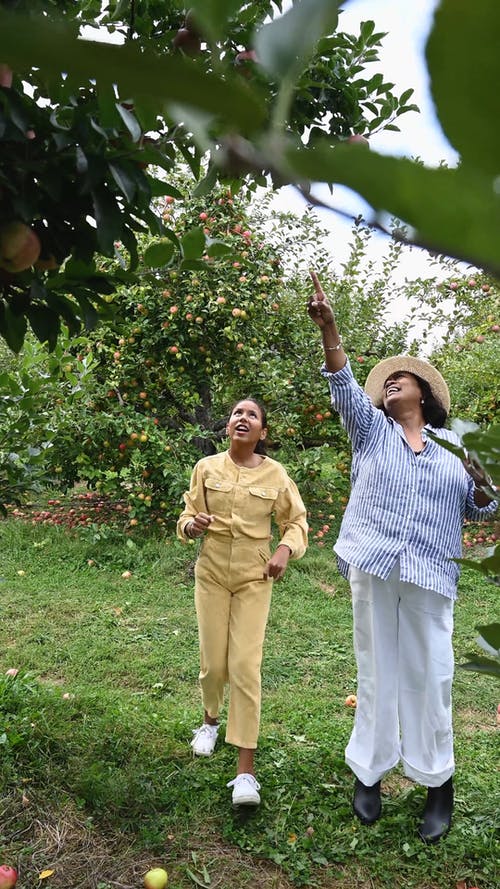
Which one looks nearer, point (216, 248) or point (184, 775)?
point (216, 248)

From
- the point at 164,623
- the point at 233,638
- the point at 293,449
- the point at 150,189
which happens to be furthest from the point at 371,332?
the point at 150,189

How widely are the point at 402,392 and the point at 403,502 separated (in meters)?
0.37

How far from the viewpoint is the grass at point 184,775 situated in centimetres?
203

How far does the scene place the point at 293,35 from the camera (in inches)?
7.1

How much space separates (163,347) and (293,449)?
121cm

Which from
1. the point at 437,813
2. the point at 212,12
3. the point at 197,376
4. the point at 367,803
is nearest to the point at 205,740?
the point at 367,803

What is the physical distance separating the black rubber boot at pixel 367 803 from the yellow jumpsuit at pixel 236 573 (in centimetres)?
38

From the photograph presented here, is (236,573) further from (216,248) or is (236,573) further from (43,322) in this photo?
(216,248)

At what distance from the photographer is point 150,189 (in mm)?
1156

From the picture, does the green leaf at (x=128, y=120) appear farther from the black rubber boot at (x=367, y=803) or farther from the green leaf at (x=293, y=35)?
the black rubber boot at (x=367, y=803)

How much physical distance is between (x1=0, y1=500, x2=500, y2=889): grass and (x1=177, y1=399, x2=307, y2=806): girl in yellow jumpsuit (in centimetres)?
19

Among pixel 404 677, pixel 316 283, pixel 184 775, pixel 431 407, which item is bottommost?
pixel 184 775

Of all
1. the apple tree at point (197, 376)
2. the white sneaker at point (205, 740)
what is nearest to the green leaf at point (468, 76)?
the white sneaker at point (205, 740)

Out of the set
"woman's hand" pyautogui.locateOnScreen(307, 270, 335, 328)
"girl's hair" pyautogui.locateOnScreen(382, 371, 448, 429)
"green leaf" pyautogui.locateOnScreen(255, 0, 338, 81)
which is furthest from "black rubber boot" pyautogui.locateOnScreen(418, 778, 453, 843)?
"green leaf" pyautogui.locateOnScreen(255, 0, 338, 81)
